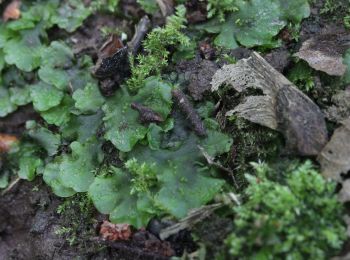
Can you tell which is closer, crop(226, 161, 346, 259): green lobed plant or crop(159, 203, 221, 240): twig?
crop(226, 161, 346, 259): green lobed plant

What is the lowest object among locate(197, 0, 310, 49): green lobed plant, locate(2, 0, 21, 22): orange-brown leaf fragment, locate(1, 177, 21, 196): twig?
locate(1, 177, 21, 196): twig

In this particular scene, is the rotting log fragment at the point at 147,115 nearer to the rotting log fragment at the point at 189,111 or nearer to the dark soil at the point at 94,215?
the rotting log fragment at the point at 189,111

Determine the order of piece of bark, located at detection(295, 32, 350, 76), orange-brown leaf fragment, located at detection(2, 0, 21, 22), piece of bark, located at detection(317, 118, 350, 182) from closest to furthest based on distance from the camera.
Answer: piece of bark, located at detection(317, 118, 350, 182), piece of bark, located at detection(295, 32, 350, 76), orange-brown leaf fragment, located at detection(2, 0, 21, 22)

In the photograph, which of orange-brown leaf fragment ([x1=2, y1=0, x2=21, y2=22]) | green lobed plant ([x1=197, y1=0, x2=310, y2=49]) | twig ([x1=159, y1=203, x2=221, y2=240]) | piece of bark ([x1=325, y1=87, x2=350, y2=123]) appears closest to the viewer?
twig ([x1=159, y1=203, x2=221, y2=240])

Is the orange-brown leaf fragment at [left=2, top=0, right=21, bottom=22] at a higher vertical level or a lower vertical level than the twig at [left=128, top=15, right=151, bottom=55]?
lower

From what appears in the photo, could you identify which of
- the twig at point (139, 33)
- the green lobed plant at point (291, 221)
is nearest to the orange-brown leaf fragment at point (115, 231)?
the green lobed plant at point (291, 221)

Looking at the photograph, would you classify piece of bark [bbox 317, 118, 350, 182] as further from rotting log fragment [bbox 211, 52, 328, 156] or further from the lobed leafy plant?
the lobed leafy plant

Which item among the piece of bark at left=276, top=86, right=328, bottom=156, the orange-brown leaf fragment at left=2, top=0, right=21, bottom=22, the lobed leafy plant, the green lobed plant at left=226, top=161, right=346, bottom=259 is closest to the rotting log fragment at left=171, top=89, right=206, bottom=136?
the lobed leafy plant

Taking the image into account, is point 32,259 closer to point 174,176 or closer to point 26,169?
point 26,169
